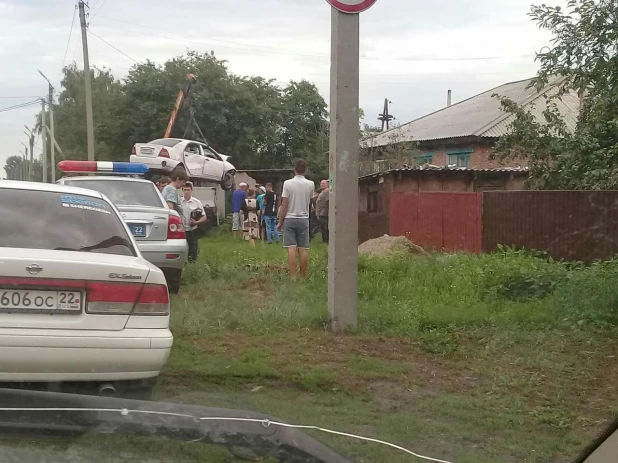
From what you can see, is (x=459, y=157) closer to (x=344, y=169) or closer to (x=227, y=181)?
(x=227, y=181)

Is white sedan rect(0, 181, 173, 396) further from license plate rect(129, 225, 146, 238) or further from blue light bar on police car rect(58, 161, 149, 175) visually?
blue light bar on police car rect(58, 161, 149, 175)

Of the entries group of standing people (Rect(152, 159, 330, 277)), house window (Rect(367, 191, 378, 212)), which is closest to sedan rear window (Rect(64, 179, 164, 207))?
group of standing people (Rect(152, 159, 330, 277))

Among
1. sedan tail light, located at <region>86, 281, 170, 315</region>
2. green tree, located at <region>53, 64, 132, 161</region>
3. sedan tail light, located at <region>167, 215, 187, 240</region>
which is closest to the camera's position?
sedan tail light, located at <region>86, 281, 170, 315</region>

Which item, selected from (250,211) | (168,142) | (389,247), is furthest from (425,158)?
(389,247)

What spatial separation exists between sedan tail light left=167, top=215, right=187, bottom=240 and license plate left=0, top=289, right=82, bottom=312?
5.42m

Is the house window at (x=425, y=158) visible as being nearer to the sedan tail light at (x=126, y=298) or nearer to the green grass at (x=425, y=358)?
the green grass at (x=425, y=358)

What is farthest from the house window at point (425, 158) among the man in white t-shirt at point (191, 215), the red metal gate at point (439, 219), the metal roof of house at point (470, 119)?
the man in white t-shirt at point (191, 215)

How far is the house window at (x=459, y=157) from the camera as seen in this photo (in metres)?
33.0

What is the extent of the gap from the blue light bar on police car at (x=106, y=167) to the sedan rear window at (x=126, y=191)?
7.02 feet

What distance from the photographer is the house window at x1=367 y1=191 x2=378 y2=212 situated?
19.9 meters

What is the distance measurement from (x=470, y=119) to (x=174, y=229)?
2899 centimetres

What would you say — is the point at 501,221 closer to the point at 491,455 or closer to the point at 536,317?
the point at 536,317

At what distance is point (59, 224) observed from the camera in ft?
16.0

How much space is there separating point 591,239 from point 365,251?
154 inches
